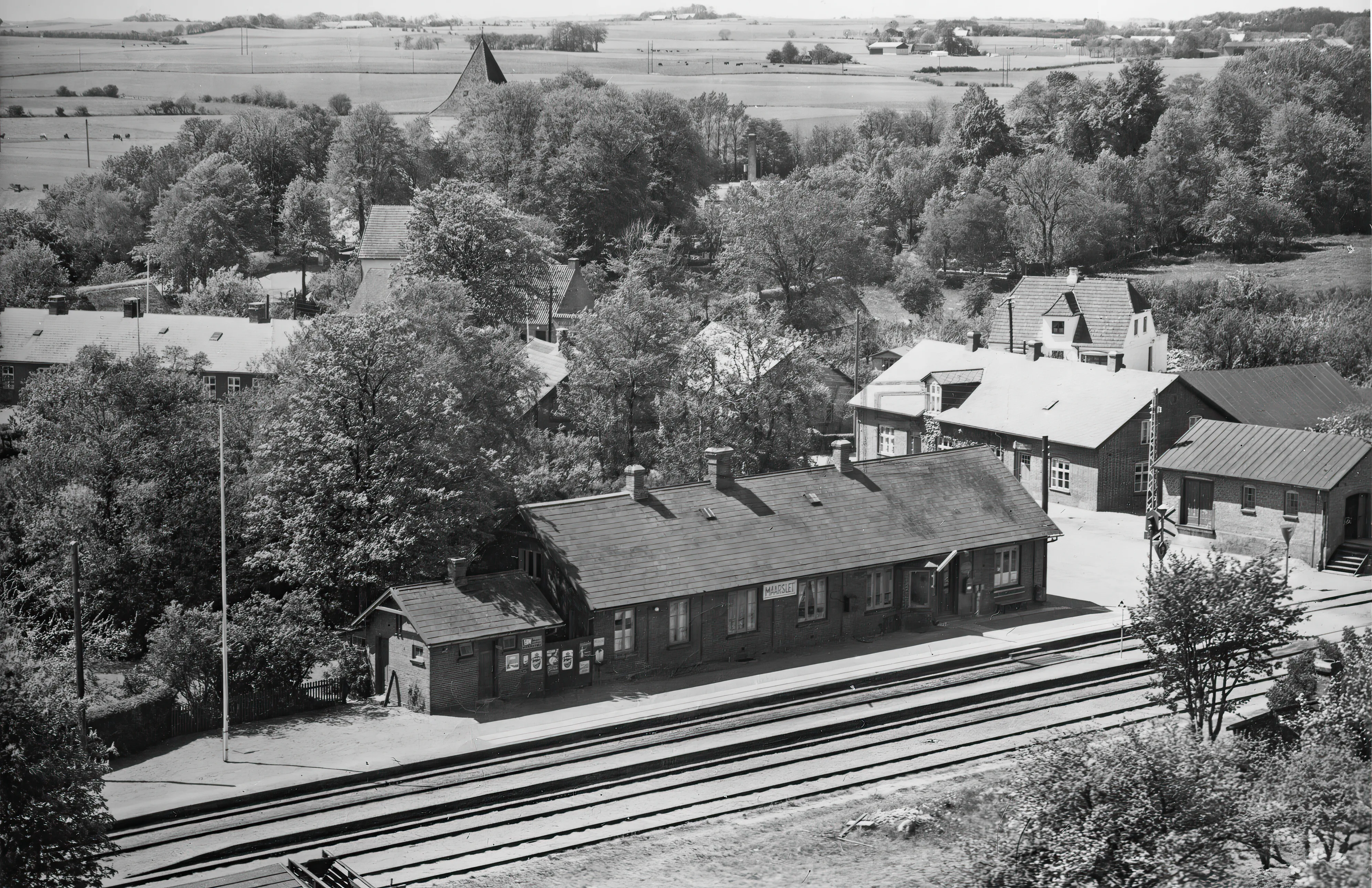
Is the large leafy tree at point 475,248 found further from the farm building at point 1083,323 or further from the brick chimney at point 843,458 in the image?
the farm building at point 1083,323

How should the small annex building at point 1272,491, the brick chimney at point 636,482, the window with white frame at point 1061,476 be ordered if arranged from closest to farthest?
the brick chimney at point 636,482 < the small annex building at point 1272,491 < the window with white frame at point 1061,476

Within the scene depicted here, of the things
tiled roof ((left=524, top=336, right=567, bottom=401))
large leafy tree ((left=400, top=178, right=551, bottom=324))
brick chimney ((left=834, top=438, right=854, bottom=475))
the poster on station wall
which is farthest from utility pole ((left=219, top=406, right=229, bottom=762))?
large leafy tree ((left=400, top=178, right=551, bottom=324))

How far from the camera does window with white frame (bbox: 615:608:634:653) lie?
121 feet

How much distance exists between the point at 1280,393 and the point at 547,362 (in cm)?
2926

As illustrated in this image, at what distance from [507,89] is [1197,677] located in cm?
7505

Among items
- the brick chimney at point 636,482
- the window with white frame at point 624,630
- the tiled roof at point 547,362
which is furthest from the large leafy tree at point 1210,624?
the tiled roof at point 547,362

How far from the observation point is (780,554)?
129 ft

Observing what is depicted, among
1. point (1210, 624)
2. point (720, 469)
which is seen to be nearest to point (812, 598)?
point (720, 469)

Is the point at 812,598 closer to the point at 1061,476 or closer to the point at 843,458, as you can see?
the point at 843,458

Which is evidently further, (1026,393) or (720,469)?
(1026,393)

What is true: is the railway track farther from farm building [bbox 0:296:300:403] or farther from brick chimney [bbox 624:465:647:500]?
farm building [bbox 0:296:300:403]

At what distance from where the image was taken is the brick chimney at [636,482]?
39406 millimetres

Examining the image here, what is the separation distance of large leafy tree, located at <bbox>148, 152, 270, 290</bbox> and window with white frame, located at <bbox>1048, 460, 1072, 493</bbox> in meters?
58.1

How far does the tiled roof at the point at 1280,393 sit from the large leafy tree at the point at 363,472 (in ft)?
93.9
